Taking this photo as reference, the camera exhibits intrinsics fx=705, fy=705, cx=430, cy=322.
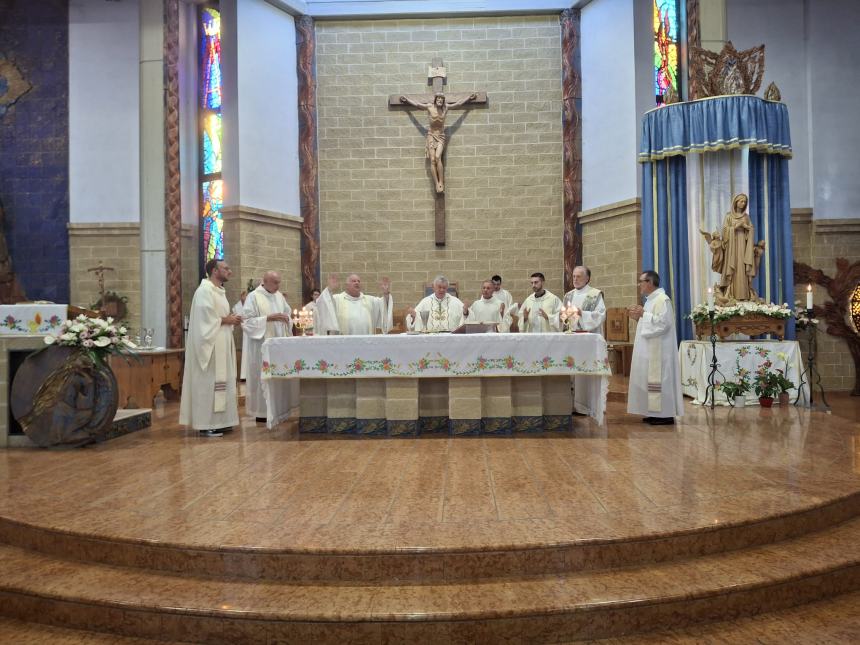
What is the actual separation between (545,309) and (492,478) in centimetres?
416

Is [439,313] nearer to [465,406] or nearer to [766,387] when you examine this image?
[465,406]

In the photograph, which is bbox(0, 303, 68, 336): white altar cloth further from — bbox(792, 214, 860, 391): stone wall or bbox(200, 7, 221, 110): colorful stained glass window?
bbox(792, 214, 860, 391): stone wall

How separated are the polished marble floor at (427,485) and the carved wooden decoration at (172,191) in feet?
16.7

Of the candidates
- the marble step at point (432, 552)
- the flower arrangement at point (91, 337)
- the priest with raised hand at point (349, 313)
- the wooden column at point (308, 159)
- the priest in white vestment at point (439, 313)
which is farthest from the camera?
the wooden column at point (308, 159)

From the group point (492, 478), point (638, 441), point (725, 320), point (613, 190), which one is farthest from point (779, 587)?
point (613, 190)

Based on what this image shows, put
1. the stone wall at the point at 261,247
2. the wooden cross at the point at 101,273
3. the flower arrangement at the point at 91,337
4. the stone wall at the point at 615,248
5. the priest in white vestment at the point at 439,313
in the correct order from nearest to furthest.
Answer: the flower arrangement at the point at 91,337, the priest in white vestment at the point at 439,313, the stone wall at the point at 615,248, the wooden cross at the point at 101,273, the stone wall at the point at 261,247

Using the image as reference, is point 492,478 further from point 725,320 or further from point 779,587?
point 725,320

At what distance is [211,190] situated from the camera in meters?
13.3

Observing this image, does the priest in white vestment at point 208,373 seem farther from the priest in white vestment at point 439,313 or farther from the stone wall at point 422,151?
the stone wall at point 422,151

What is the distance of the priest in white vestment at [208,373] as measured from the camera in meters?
6.66

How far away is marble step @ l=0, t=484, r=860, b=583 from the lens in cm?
319

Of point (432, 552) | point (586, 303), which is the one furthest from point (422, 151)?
point (432, 552)

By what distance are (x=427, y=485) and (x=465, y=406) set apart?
2.05 metres

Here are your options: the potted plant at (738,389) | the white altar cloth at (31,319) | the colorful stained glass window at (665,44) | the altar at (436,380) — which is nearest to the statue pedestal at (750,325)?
the potted plant at (738,389)
